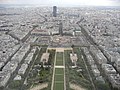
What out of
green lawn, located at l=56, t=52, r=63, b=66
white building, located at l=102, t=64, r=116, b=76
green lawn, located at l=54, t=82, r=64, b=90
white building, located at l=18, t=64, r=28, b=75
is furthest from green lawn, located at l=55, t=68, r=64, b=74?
white building, located at l=102, t=64, r=116, b=76

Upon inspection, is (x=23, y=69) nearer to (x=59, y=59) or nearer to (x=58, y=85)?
A: (x=58, y=85)

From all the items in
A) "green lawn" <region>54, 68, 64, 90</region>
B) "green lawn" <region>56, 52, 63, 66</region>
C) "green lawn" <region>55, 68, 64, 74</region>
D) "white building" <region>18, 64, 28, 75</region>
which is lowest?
"green lawn" <region>56, 52, 63, 66</region>

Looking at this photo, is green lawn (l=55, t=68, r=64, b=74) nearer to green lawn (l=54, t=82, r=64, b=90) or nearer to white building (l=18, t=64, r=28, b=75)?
green lawn (l=54, t=82, r=64, b=90)

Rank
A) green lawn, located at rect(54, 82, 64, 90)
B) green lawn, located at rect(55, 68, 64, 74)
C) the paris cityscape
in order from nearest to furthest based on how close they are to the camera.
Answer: green lawn, located at rect(54, 82, 64, 90) → the paris cityscape → green lawn, located at rect(55, 68, 64, 74)

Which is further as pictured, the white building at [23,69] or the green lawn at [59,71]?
the green lawn at [59,71]

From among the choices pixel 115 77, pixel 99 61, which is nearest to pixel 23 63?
pixel 99 61

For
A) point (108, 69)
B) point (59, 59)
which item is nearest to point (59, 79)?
point (108, 69)

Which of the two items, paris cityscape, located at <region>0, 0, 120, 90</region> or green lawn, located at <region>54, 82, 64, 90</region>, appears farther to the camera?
paris cityscape, located at <region>0, 0, 120, 90</region>

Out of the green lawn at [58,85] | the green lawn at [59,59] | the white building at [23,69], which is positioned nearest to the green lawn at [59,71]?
the green lawn at [59,59]

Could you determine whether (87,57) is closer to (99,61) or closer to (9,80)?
(99,61)

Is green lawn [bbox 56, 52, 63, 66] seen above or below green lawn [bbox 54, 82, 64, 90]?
below

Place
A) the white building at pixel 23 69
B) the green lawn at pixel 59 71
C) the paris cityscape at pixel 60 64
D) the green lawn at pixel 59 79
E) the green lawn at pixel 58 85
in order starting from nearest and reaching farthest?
the green lawn at pixel 58 85 < the green lawn at pixel 59 79 < the paris cityscape at pixel 60 64 < the white building at pixel 23 69 < the green lawn at pixel 59 71

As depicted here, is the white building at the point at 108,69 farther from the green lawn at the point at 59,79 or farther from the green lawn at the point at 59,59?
the green lawn at the point at 59,59
